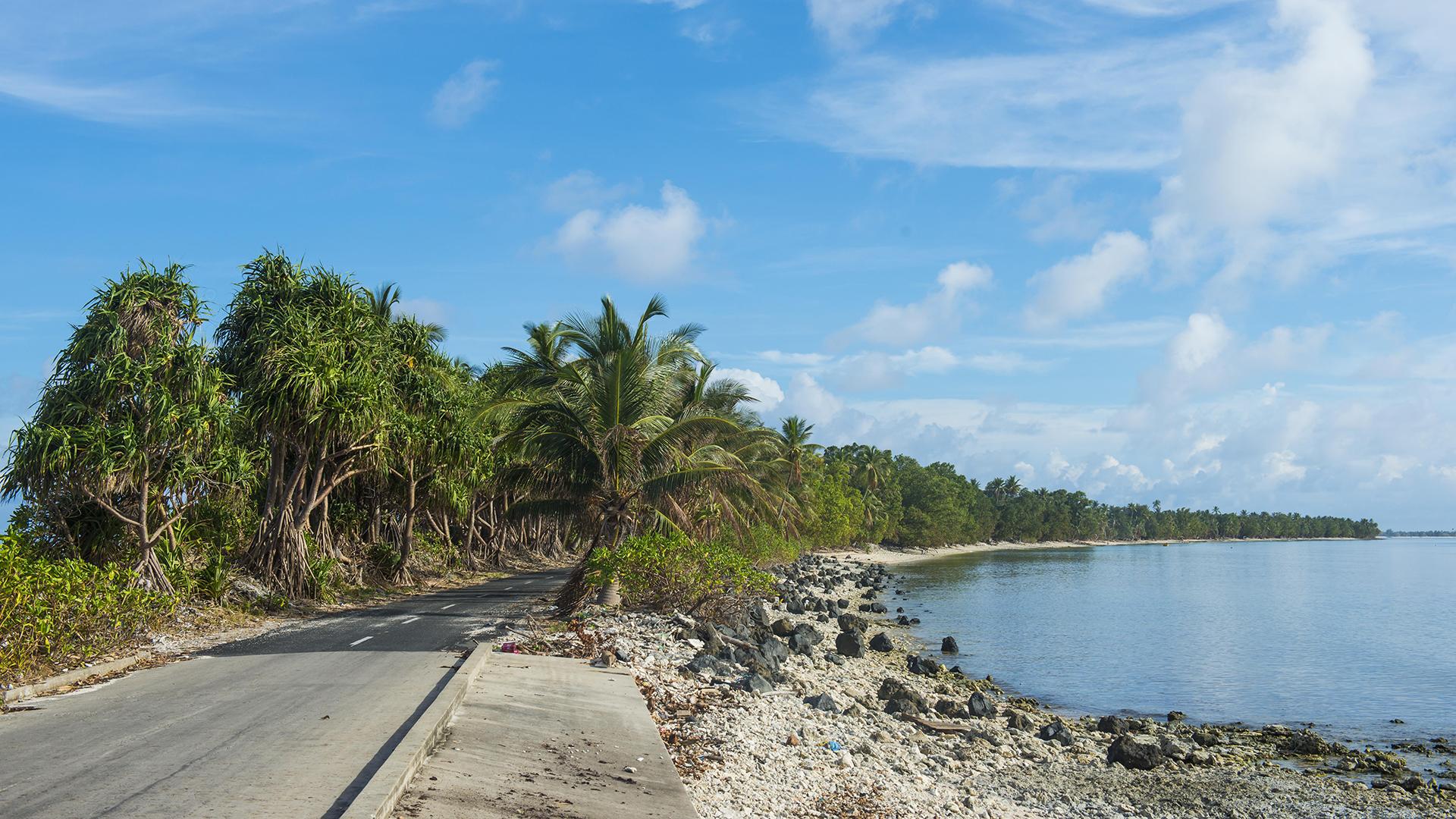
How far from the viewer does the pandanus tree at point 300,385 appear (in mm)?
22219

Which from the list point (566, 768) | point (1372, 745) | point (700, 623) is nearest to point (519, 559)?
point (700, 623)

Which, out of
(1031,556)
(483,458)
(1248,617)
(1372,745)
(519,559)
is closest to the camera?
(1372,745)

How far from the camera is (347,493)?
103 feet

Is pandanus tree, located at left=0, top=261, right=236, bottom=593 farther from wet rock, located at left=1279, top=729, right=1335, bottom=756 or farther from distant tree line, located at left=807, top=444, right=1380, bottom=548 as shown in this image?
distant tree line, located at left=807, top=444, right=1380, bottom=548

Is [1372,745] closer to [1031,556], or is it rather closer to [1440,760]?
[1440,760]

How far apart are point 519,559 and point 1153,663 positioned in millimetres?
33764

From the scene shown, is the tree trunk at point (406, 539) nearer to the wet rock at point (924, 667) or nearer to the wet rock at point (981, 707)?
the wet rock at point (924, 667)

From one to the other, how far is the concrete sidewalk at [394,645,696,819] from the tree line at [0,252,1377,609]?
8.42 metres

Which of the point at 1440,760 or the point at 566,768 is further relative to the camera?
the point at 1440,760

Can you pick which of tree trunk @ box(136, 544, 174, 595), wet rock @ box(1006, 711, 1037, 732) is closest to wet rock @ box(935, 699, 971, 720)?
wet rock @ box(1006, 711, 1037, 732)

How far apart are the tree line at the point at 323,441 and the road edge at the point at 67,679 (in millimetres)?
4992

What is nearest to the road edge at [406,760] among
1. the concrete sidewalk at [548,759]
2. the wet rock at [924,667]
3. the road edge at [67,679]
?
the concrete sidewalk at [548,759]

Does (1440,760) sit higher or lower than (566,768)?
lower

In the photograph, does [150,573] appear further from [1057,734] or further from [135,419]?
[1057,734]
